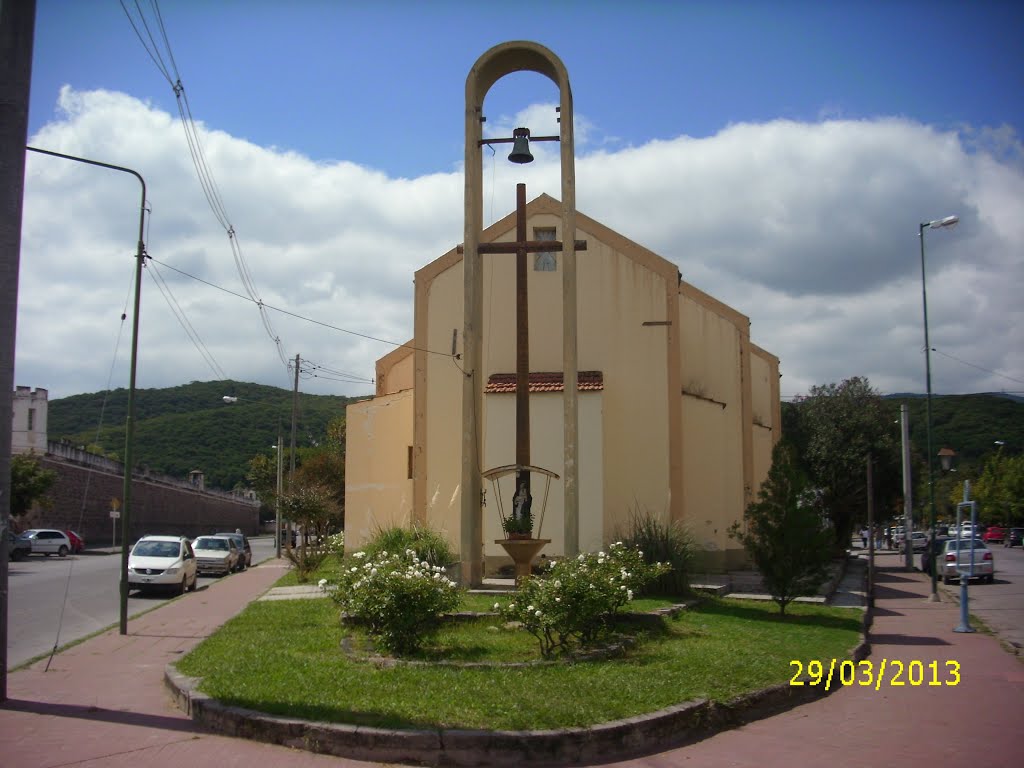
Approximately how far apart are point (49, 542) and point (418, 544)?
3035 centimetres

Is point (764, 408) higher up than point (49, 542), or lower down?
higher up

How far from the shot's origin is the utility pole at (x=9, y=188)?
8602 millimetres

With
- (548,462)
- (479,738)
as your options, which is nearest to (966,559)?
(548,462)

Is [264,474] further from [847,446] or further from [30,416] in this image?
[847,446]

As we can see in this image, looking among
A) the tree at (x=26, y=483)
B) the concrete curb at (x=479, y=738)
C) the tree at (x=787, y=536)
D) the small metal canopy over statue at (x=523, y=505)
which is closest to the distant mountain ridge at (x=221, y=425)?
the tree at (x=26, y=483)

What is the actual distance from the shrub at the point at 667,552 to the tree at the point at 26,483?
35.1 metres

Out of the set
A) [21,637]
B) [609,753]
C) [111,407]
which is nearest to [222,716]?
[609,753]

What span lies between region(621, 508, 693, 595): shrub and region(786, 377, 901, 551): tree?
24240mm

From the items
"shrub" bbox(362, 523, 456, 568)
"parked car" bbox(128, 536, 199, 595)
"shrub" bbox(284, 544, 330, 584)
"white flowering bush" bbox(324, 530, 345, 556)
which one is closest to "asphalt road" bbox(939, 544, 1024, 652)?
"shrub" bbox(362, 523, 456, 568)

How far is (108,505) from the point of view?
2270 inches

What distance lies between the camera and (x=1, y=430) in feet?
28.2

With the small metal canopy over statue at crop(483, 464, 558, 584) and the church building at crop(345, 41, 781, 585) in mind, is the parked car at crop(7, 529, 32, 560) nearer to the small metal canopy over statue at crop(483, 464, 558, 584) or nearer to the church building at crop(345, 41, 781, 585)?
the church building at crop(345, 41, 781, 585)

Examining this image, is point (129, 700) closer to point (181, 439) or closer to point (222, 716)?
point (222, 716)

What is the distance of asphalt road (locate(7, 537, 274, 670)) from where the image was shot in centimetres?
1378
